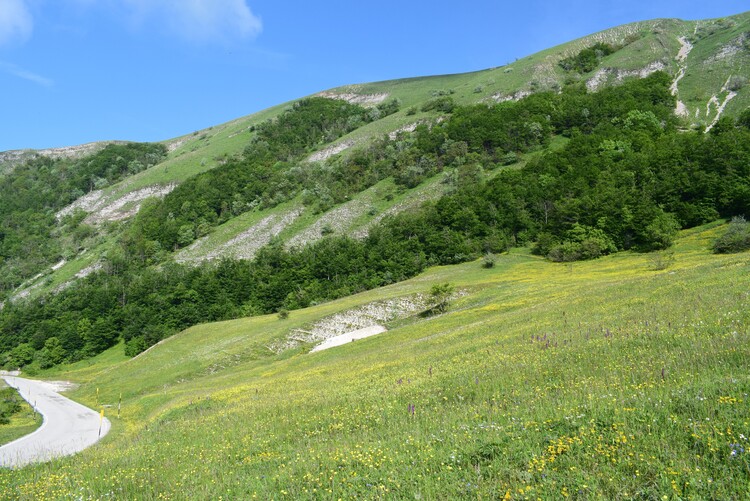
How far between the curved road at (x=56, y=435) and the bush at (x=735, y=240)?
81457mm

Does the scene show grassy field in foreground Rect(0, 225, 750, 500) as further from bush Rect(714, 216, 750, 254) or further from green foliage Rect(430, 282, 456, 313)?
bush Rect(714, 216, 750, 254)

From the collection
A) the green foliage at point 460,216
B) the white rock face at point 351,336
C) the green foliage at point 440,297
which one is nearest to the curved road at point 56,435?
the white rock face at point 351,336

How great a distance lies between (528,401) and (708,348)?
206 inches

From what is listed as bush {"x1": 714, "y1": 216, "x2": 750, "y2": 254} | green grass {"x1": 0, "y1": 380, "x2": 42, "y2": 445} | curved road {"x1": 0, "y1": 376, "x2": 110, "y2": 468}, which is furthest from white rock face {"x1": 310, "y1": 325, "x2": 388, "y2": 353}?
bush {"x1": 714, "y1": 216, "x2": 750, "y2": 254}

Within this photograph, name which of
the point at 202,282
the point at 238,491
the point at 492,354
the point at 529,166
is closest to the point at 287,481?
the point at 238,491

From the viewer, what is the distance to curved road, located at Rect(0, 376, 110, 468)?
20562 millimetres

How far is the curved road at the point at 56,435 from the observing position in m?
20.6

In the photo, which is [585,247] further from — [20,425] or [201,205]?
[201,205]

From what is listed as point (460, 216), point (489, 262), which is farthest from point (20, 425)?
point (460, 216)

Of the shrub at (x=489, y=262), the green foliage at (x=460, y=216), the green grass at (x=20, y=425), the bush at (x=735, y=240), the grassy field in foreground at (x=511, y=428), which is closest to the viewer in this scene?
the grassy field in foreground at (x=511, y=428)

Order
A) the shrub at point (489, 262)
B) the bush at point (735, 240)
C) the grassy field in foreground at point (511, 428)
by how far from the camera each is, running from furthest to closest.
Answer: the shrub at point (489, 262) → the bush at point (735, 240) → the grassy field in foreground at point (511, 428)

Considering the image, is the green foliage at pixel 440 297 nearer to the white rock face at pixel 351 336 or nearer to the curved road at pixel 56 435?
the white rock face at pixel 351 336

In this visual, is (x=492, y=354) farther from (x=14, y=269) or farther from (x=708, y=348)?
(x=14, y=269)

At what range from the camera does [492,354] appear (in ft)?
63.9
